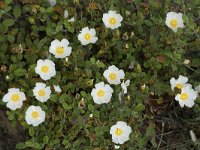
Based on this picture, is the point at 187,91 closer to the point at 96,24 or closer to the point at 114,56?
the point at 114,56

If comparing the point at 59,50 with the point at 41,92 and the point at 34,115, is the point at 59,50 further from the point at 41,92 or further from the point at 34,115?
the point at 34,115

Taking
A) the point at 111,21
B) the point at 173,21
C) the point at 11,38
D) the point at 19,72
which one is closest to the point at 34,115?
the point at 19,72

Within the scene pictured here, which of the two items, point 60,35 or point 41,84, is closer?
point 41,84

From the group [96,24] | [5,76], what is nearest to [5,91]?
[5,76]

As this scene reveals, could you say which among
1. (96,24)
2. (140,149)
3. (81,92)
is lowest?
(140,149)

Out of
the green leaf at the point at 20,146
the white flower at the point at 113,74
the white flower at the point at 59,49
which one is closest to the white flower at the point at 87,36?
the white flower at the point at 59,49

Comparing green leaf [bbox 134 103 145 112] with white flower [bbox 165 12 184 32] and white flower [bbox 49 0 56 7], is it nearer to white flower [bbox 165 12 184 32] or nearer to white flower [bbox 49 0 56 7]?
white flower [bbox 165 12 184 32]
